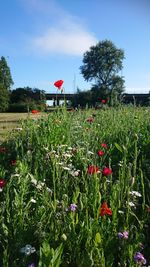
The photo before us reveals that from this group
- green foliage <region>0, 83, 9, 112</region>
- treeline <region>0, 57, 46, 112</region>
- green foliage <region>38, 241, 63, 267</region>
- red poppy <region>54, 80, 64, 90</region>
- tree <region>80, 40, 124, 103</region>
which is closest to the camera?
green foliage <region>38, 241, 63, 267</region>

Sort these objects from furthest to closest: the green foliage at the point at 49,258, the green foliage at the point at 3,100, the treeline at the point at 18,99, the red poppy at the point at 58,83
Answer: the green foliage at the point at 3,100 < the treeline at the point at 18,99 < the red poppy at the point at 58,83 < the green foliage at the point at 49,258

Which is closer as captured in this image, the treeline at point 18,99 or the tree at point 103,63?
the treeline at point 18,99

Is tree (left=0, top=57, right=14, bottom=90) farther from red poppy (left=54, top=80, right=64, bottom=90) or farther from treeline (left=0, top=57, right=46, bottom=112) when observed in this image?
red poppy (left=54, top=80, right=64, bottom=90)

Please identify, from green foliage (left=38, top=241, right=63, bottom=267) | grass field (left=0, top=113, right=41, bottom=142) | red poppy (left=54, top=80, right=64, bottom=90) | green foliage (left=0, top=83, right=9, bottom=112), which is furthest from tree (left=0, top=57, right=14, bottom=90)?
green foliage (left=38, top=241, right=63, bottom=267)

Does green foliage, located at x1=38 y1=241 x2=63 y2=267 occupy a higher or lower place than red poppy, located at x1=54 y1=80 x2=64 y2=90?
lower

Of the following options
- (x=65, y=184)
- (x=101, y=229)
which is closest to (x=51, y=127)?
(x=65, y=184)

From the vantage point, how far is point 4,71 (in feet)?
276

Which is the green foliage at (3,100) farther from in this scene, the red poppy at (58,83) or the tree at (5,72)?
the red poppy at (58,83)

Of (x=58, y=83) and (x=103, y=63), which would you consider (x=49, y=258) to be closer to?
(x=58, y=83)

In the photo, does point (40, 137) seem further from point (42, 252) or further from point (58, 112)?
point (42, 252)

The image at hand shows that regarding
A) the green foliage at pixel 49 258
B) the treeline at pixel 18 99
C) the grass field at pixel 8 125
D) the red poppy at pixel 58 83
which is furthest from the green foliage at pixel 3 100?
the green foliage at pixel 49 258

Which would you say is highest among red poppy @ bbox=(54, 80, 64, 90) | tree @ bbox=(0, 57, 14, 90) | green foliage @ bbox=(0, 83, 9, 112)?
tree @ bbox=(0, 57, 14, 90)

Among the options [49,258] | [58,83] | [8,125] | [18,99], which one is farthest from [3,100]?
[49,258]

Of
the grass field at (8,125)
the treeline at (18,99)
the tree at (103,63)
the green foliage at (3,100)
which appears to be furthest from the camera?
the tree at (103,63)
